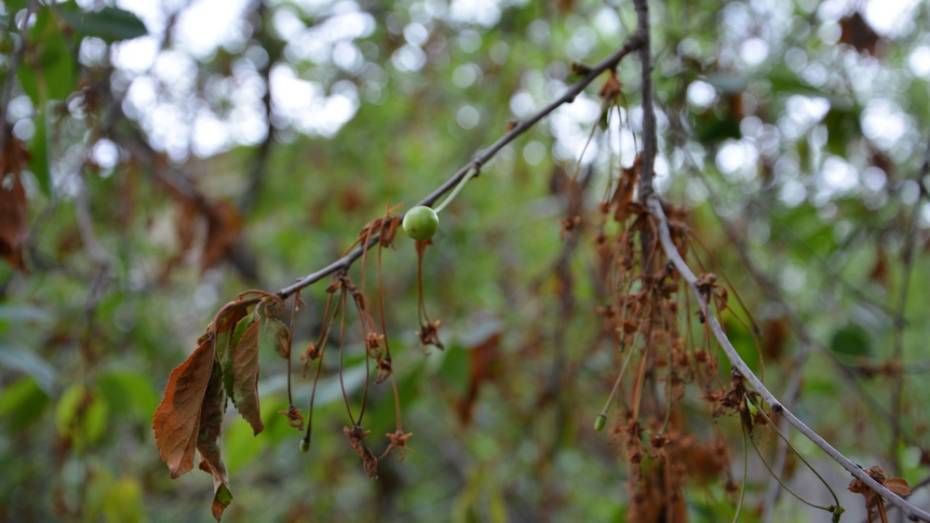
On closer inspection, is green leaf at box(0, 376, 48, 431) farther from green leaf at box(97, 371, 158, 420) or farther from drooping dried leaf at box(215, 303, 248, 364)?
drooping dried leaf at box(215, 303, 248, 364)

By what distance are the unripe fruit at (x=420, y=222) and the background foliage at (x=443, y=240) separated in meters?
0.56

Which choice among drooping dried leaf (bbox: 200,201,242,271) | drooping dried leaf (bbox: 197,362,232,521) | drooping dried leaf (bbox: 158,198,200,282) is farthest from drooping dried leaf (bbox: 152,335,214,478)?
drooping dried leaf (bbox: 158,198,200,282)

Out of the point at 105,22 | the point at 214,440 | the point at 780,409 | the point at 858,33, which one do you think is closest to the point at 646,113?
the point at 780,409

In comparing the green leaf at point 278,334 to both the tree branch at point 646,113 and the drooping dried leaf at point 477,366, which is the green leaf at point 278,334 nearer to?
the tree branch at point 646,113

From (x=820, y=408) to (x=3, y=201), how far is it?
2.61 metres

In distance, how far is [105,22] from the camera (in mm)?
988

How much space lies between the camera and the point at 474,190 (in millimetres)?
2967

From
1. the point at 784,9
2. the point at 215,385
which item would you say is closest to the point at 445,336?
the point at 215,385

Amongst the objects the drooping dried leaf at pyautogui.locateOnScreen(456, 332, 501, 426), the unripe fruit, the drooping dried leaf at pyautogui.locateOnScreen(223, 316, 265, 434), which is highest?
the unripe fruit

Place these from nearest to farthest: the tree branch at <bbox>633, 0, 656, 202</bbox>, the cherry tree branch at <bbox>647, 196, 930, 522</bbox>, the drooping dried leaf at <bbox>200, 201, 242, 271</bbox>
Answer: the cherry tree branch at <bbox>647, 196, 930, 522</bbox> < the tree branch at <bbox>633, 0, 656, 202</bbox> < the drooping dried leaf at <bbox>200, 201, 242, 271</bbox>

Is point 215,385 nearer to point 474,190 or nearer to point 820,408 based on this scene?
point 474,190

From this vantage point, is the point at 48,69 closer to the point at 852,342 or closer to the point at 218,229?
the point at 218,229

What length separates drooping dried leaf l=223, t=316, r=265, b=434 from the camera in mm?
582

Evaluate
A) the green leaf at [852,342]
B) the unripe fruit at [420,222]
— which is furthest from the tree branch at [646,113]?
the green leaf at [852,342]
